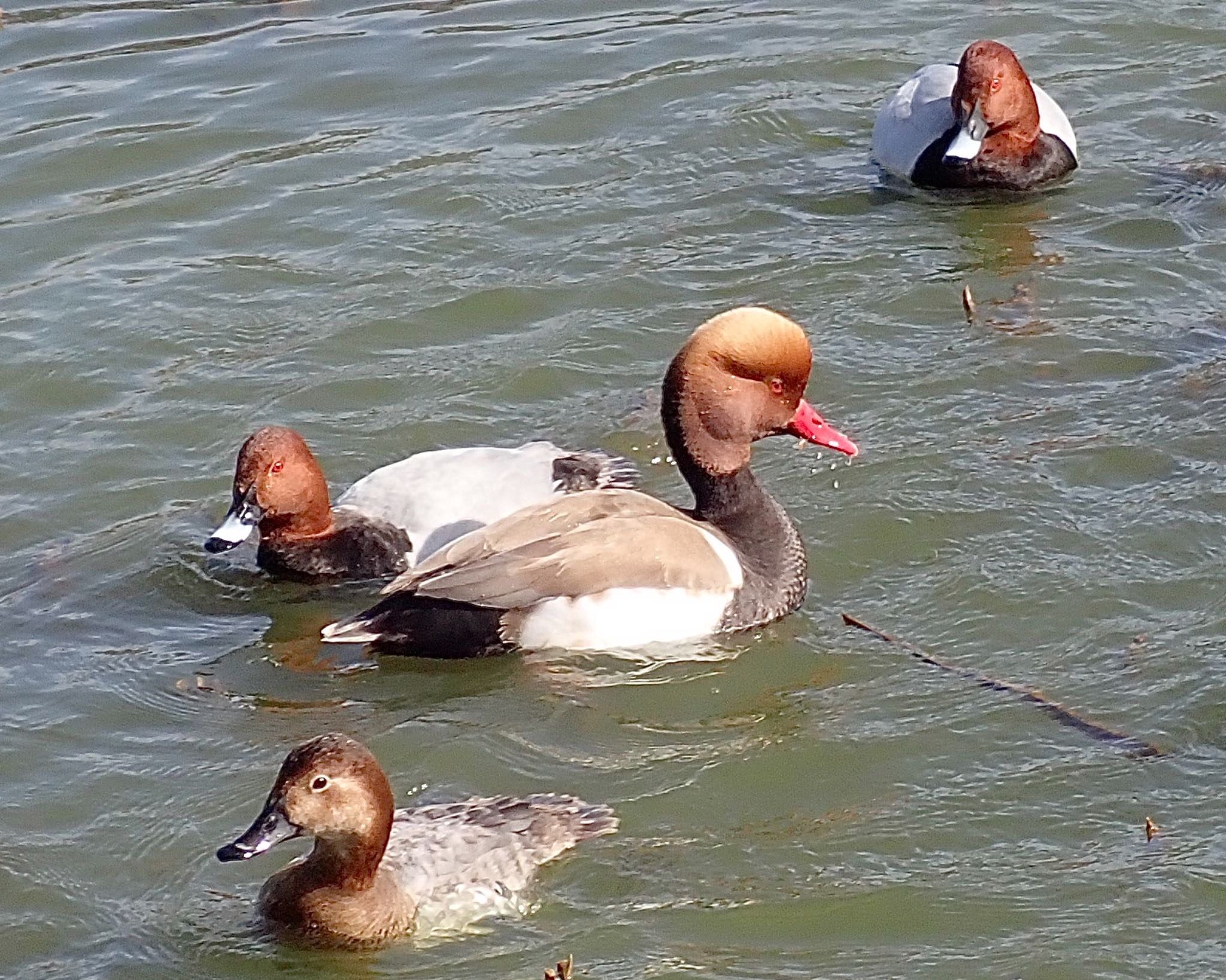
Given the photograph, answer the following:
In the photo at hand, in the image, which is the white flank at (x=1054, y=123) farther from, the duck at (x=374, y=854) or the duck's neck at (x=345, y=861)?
the duck's neck at (x=345, y=861)

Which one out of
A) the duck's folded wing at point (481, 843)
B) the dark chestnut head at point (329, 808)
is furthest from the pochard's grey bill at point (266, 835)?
the duck's folded wing at point (481, 843)

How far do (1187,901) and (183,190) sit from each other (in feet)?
23.7

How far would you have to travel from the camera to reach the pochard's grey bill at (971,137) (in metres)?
11.0

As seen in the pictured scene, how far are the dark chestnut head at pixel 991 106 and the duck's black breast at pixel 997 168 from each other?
0.05m

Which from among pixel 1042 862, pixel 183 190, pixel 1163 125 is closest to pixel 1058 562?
pixel 1042 862

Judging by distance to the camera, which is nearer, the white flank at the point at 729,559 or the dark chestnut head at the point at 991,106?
the white flank at the point at 729,559

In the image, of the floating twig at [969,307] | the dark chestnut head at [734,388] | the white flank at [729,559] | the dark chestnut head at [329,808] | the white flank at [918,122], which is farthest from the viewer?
the white flank at [918,122]

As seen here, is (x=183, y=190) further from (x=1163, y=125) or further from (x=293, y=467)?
(x=1163, y=125)

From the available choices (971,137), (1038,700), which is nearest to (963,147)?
(971,137)

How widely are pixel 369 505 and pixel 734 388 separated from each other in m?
1.39

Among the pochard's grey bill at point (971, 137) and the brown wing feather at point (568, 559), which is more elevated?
the pochard's grey bill at point (971, 137)

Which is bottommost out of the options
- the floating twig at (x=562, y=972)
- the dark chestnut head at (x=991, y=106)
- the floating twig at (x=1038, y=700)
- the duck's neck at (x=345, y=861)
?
the floating twig at (x=1038, y=700)

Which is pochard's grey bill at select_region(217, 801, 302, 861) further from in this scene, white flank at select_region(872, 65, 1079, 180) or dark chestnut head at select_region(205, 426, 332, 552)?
white flank at select_region(872, 65, 1079, 180)

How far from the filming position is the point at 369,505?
8.11m
